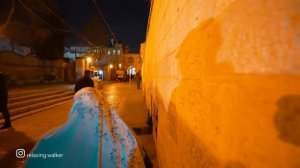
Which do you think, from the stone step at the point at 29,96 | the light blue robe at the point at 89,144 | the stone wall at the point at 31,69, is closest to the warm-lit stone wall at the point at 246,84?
the light blue robe at the point at 89,144

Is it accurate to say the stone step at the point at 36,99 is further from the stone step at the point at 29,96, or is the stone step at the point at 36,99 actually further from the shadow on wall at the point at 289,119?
the shadow on wall at the point at 289,119

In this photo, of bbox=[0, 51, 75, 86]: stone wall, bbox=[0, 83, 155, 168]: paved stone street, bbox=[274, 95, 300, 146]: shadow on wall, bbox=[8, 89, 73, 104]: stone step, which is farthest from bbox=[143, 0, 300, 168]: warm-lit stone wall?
bbox=[0, 51, 75, 86]: stone wall

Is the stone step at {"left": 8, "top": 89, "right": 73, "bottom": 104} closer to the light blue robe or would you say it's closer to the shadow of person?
the shadow of person

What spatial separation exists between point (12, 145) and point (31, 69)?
→ 17993mm

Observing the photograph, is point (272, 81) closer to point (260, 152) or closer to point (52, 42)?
point (260, 152)

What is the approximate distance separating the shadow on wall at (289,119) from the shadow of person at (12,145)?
4963 mm

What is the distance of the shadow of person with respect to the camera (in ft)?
14.5

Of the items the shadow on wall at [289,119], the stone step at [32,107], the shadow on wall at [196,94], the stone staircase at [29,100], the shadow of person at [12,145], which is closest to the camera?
the shadow on wall at [289,119]

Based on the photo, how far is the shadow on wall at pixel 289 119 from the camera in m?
0.69

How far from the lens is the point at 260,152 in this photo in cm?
82

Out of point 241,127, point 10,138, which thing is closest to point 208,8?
point 241,127

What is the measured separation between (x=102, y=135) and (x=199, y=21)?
76.2 inches

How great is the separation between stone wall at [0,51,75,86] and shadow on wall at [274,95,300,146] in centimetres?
1965

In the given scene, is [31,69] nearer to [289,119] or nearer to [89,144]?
[89,144]
